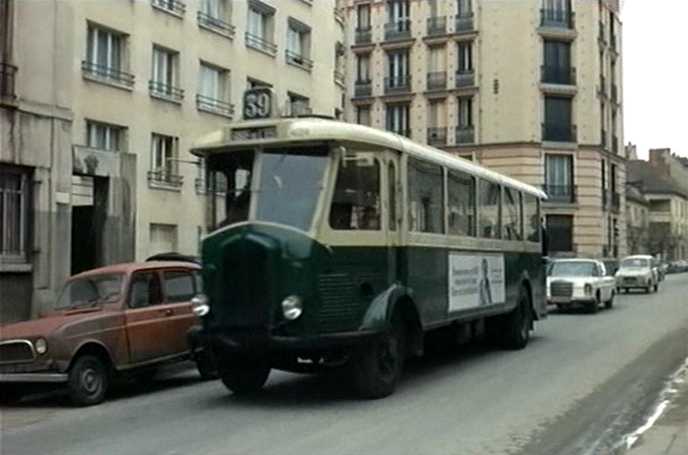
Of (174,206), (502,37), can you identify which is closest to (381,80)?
(502,37)

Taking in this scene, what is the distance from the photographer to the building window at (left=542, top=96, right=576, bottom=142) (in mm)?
57247

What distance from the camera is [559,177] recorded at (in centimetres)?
5741

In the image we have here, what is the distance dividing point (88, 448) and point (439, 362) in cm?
755

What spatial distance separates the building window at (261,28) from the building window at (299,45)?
133 cm

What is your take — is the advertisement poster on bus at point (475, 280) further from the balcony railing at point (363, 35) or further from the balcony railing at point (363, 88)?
the balcony railing at point (363, 35)

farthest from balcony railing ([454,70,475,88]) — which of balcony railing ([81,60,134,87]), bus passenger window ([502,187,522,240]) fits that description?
bus passenger window ([502,187,522,240])

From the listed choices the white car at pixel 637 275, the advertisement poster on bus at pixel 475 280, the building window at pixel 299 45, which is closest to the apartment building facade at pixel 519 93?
the white car at pixel 637 275

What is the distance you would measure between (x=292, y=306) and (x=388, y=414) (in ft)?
5.26

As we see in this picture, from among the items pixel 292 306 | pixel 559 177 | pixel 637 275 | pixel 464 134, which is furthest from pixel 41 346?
pixel 559 177

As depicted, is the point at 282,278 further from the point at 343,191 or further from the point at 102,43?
the point at 102,43

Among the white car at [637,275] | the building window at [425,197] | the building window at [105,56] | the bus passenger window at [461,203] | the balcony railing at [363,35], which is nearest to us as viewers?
the building window at [425,197]

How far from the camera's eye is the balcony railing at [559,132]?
57156 mm

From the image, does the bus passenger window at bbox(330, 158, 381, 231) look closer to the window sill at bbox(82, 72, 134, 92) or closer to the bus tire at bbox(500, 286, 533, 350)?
the bus tire at bbox(500, 286, 533, 350)

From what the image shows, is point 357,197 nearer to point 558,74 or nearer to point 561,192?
point 561,192
